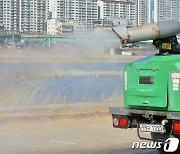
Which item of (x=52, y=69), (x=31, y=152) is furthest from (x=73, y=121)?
(x=52, y=69)

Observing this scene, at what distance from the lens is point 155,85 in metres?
9.66

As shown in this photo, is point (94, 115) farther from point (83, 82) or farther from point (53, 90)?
point (83, 82)

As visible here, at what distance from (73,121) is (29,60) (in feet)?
74.5

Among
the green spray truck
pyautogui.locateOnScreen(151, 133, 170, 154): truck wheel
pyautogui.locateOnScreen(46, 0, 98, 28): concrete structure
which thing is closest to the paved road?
pyautogui.locateOnScreen(151, 133, 170, 154): truck wheel

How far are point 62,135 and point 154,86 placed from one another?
5.22m

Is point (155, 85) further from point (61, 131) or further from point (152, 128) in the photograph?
point (61, 131)

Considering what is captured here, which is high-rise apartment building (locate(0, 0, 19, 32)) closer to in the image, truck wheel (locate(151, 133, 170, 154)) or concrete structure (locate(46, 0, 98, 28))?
concrete structure (locate(46, 0, 98, 28))

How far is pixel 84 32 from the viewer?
46.0 ft

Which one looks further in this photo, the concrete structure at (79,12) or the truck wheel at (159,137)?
the concrete structure at (79,12)

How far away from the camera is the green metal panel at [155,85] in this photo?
9.40 m

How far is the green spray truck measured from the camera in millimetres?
9422

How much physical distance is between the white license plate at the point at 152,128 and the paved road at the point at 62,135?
1793 mm

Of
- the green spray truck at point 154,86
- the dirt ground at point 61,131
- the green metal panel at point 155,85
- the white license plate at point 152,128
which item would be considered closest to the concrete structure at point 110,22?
the green spray truck at point 154,86

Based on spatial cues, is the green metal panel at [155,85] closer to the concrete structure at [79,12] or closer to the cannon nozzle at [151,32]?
the cannon nozzle at [151,32]
